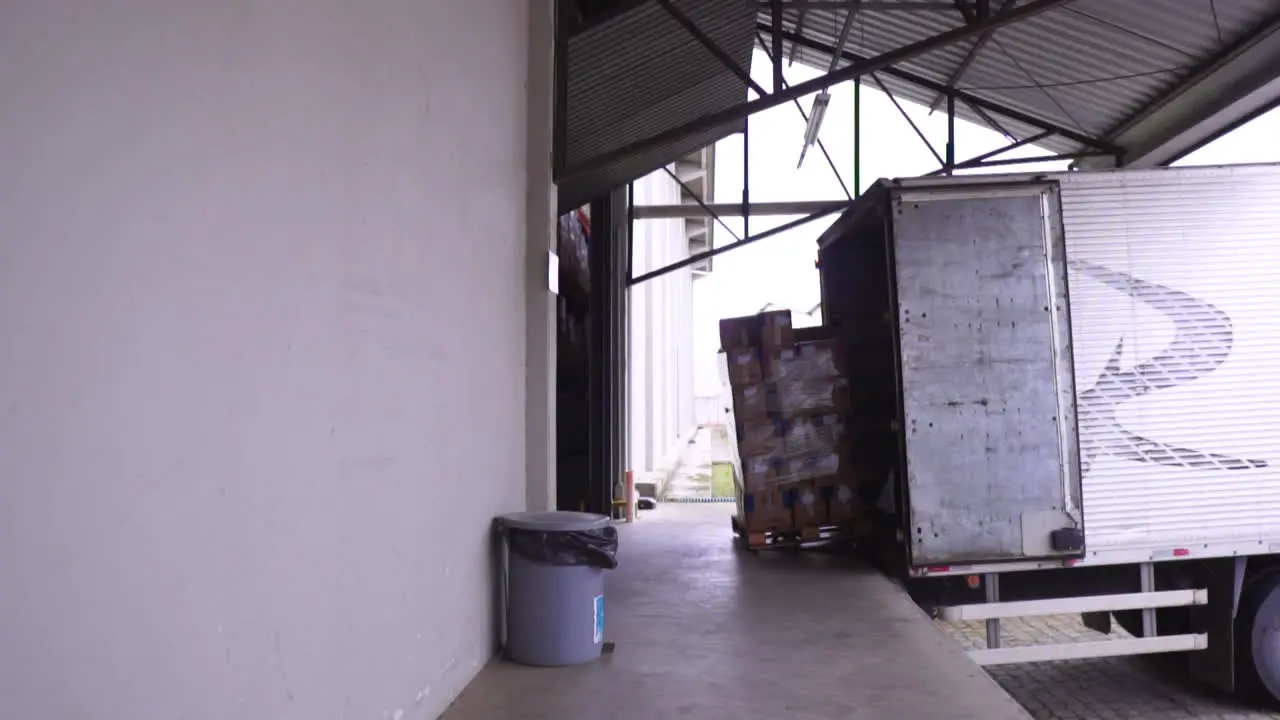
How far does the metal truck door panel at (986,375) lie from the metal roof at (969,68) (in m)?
1.68

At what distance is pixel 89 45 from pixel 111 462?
0.84 metres

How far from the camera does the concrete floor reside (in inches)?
170

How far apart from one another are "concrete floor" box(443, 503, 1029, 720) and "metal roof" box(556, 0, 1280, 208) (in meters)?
3.29

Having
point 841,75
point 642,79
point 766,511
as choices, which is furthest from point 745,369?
point 642,79

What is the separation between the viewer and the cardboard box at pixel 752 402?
8117 mm

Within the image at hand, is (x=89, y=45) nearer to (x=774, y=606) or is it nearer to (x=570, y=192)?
(x=774, y=606)

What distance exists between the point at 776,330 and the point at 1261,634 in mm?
4233

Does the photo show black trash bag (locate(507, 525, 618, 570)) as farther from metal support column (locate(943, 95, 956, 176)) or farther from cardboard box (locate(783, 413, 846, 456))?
metal support column (locate(943, 95, 956, 176))

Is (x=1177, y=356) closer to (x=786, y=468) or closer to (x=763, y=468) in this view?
(x=786, y=468)

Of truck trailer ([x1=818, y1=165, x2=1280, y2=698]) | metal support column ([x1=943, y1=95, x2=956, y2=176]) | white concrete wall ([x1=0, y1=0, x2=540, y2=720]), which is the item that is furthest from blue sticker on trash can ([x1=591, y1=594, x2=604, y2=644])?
metal support column ([x1=943, y1=95, x2=956, y2=176])

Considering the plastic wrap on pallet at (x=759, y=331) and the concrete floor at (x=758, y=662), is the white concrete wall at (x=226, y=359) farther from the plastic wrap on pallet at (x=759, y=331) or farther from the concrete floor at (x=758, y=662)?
Answer: the plastic wrap on pallet at (x=759, y=331)

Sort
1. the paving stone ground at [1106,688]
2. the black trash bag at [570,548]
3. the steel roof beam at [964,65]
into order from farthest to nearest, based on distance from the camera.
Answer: the steel roof beam at [964,65] → the paving stone ground at [1106,688] → the black trash bag at [570,548]

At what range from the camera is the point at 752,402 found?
319 inches

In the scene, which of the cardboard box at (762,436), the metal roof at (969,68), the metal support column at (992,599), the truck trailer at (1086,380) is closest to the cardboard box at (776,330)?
the cardboard box at (762,436)
